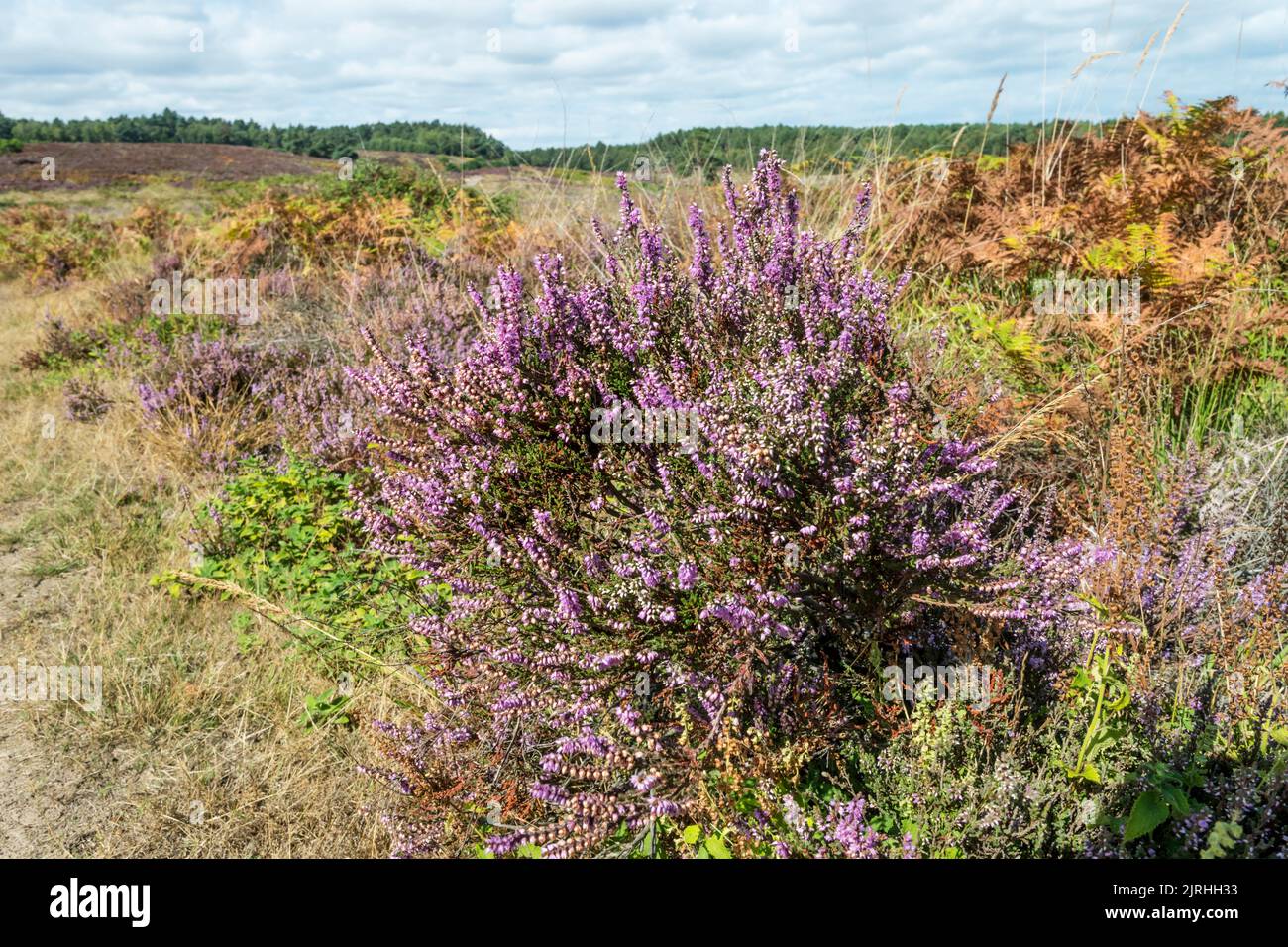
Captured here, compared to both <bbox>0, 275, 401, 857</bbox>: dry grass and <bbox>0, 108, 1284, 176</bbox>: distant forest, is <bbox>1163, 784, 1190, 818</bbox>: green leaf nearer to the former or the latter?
<bbox>0, 275, 401, 857</bbox>: dry grass

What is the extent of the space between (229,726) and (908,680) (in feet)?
7.83

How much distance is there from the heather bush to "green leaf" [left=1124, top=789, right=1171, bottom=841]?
507 millimetres

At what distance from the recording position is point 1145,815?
180 cm

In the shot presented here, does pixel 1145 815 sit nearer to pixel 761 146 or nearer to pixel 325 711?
pixel 325 711

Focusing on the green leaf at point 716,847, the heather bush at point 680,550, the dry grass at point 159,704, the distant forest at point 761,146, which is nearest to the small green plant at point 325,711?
the dry grass at point 159,704

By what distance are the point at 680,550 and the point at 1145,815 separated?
1220mm

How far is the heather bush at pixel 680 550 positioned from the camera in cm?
221

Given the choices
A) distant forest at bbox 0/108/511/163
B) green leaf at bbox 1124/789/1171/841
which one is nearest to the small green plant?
green leaf at bbox 1124/789/1171/841

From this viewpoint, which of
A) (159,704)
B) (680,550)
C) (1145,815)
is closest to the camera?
(1145,815)

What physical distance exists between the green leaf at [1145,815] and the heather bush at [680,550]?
1.66ft

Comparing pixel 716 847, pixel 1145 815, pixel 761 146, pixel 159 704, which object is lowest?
pixel 159 704

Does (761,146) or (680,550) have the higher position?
(761,146)

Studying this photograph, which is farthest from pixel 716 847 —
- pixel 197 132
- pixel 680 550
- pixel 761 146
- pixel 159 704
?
pixel 197 132
